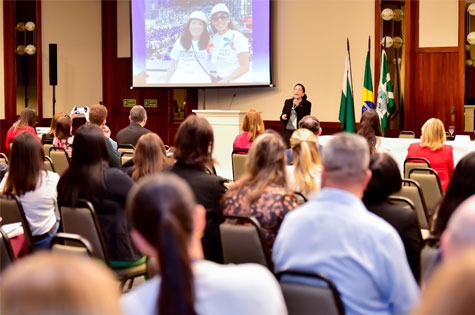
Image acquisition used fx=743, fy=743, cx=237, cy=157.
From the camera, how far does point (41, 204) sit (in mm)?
4727

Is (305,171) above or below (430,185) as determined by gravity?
above

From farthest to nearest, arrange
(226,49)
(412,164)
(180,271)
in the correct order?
(226,49)
(412,164)
(180,271)

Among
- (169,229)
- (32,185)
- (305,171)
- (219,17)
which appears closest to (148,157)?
(32,185)

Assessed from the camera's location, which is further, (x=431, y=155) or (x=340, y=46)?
(x=340, y=46)

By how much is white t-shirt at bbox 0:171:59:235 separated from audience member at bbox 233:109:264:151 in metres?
3.68

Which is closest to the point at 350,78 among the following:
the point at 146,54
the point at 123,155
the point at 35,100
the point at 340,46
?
the point at 340,46

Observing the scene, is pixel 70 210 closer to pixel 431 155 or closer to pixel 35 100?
pixel 431 155

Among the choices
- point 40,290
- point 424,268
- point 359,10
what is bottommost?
point 424,268

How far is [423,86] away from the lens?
1164cm

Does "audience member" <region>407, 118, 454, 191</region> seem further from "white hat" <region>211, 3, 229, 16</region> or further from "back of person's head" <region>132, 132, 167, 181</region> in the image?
"white hat" <region>211, 3, 229, 16</region>

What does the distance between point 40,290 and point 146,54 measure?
13.1 metres

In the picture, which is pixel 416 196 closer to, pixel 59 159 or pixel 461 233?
pixel 461 233

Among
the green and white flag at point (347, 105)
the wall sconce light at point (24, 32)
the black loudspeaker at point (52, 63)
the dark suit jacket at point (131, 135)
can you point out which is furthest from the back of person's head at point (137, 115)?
the wall sconce light at point (24, 32)

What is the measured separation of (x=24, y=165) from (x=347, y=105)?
7.53 m
